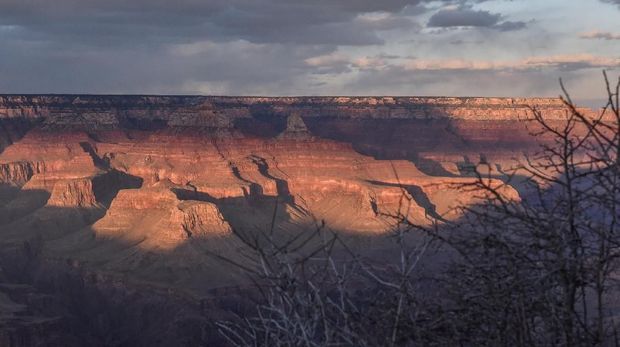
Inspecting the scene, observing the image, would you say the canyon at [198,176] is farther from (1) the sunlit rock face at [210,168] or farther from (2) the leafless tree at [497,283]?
(2) the leafless tree at [497,283]

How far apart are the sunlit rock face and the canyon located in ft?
0.63

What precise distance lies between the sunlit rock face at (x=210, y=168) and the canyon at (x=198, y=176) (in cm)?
19

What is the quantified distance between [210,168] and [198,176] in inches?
57.5

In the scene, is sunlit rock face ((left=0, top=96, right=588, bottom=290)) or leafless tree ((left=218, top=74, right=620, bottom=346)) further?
sunlit rock face ((left=0, top=96, right=588, bottom=290))

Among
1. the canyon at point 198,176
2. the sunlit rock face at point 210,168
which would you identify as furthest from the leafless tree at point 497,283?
the sunlit rock face at point 210,168

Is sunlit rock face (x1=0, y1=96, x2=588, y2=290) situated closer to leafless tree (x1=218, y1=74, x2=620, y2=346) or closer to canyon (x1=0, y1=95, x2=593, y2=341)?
canyon (x1=0, y1=95, x2=593, y2=341)

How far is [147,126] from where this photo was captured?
136 metres

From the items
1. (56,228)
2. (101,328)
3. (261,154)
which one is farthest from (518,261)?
(261,154)

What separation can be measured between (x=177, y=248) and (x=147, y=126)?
67.8 metres

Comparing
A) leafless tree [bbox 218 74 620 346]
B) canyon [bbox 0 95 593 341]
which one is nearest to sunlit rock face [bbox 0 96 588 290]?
canyon [bbox 0 95 593 341]

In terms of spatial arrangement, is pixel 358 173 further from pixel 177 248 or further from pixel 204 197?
pixel 177 248

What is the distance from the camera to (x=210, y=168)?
95625 mm

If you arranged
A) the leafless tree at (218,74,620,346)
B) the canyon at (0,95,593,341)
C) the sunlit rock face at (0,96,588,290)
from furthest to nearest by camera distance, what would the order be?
the sunlit rock face at (0,96,588,290), the canyon at (0,95,593,341), the leafless tree at (218,74,620,346)

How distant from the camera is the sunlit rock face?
246ft
